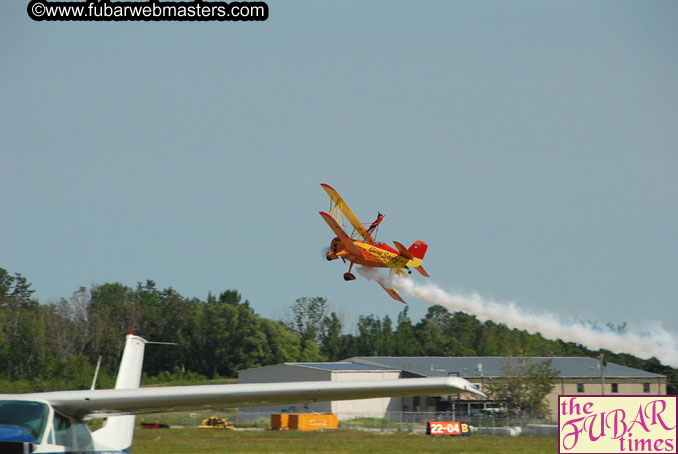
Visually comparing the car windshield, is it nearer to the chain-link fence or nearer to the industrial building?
the chain-link fence

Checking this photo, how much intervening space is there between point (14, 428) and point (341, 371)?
2425 inches

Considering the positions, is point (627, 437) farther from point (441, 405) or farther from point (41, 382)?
point (41, 382)

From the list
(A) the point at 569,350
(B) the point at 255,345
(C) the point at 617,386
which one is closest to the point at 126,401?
(C) the point at 617,386

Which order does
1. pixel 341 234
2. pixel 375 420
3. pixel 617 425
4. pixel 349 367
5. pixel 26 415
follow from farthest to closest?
pixel 349 367
pixel 375 420
pixel 341 234
pixel 617 425
pixel 26 415

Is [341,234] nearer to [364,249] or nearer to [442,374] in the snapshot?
[364,249]

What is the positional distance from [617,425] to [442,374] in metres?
63.3

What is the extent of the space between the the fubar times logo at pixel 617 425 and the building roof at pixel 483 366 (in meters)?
58.8

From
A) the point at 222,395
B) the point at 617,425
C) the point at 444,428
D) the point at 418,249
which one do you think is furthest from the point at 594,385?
the point at 222,395

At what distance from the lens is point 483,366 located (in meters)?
81.9

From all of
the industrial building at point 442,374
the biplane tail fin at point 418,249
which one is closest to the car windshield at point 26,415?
the biplane tail fin at point 418,249

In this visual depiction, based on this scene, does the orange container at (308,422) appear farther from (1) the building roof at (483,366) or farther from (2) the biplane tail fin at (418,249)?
(1) the building roof at (483,366)

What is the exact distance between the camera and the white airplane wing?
1164 centimetres

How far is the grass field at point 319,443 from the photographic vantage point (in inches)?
1288

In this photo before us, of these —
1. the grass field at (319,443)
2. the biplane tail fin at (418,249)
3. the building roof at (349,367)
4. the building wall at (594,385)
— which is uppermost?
the biplane tail fin at (418,249)
